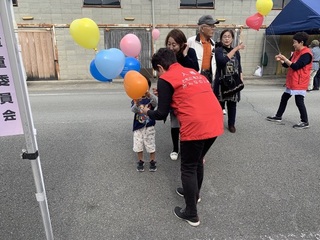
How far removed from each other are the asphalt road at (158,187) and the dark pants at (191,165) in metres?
0.24

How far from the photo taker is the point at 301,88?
15.9 ft

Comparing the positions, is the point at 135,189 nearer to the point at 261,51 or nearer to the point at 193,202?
the point at 193,202

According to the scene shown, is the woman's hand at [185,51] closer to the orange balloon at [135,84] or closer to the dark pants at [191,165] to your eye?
the orange balloon at [135,84]

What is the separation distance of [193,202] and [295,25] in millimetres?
10061

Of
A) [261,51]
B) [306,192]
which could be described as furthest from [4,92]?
[261,51]

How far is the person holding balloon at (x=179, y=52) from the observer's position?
2.94 m

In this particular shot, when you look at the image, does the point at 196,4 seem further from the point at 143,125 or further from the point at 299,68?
the point at 143,125

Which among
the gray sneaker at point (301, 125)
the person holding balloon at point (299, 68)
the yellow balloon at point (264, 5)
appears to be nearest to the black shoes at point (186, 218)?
the person holding balloon at point (299, 68)

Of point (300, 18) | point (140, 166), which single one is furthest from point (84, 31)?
point (300, 18)

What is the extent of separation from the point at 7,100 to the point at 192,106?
52.9 inches

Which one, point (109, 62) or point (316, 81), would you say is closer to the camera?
point (109, 62)

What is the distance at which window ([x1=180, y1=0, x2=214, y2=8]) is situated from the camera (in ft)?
40.1

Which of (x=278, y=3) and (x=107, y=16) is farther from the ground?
(x=278, y=3)

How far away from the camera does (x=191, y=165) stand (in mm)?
2301
